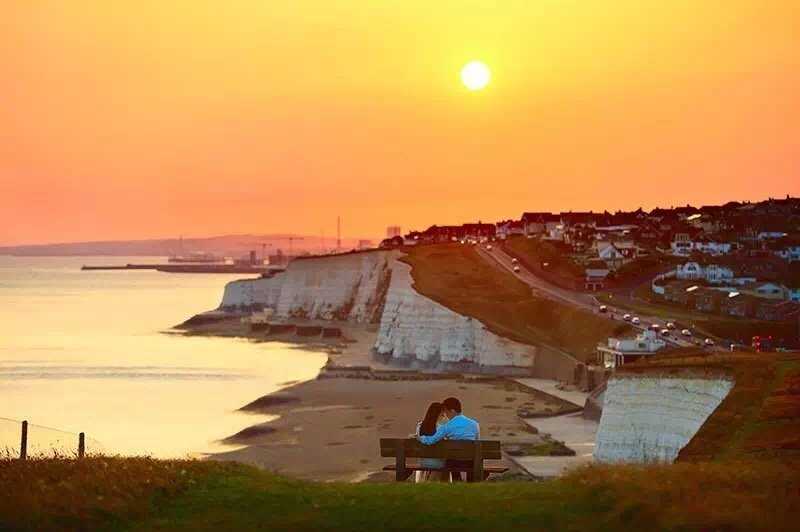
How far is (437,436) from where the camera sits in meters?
18.4

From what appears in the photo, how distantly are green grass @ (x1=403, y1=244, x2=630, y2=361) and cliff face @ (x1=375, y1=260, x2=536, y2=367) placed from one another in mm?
1071

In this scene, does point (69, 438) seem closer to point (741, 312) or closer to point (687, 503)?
point (687, 503)

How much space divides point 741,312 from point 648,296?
22.4 metres

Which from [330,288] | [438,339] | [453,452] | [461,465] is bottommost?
[461,465]

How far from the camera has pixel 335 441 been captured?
56219 millimetres

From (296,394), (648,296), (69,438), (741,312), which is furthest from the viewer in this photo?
Result: (648,296)

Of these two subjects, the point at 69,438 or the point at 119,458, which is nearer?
the point at 119,458

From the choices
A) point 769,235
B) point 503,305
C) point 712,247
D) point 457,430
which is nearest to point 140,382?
point 503,305

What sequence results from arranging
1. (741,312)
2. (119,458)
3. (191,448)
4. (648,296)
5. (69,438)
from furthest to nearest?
1. (648,296)
2. (741,312)
3. (191,448)
4. (69,438)
5. (119,458)

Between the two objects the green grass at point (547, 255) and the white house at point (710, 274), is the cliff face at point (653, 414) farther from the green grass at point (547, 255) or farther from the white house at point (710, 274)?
the green grass at point (547, 255)

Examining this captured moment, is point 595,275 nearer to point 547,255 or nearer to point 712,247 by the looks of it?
point 547,255

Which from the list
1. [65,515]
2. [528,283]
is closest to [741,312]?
[528,283]

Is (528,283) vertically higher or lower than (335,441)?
higher

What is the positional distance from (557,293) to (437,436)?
96448mm
